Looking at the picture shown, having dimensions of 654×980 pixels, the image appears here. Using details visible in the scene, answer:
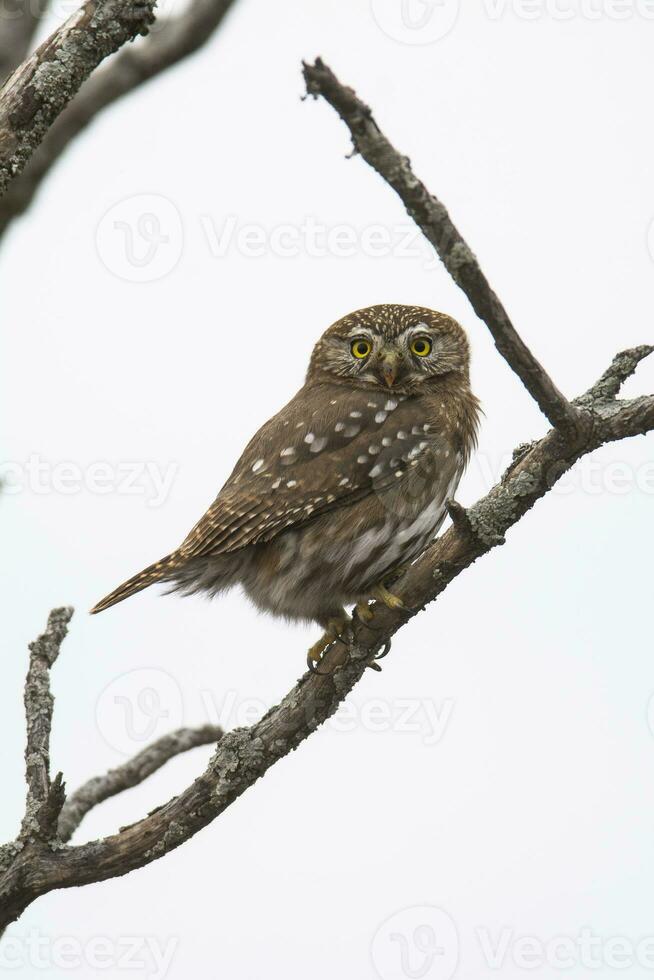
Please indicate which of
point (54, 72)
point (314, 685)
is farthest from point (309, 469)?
point (54, 72)

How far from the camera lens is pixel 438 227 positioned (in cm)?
338

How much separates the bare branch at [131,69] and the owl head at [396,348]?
1.81 meters

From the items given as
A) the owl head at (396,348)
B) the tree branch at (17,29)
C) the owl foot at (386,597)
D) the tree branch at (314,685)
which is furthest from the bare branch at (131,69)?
the tree branch at (314,685)

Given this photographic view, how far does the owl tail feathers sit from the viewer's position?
16.8 ft

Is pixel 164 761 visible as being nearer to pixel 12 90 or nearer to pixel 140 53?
pixel 12 90

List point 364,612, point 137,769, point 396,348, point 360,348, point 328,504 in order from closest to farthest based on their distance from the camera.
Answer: point 364,612 < point 137,769 < point 328,504 < point 396,348 < point 360,348

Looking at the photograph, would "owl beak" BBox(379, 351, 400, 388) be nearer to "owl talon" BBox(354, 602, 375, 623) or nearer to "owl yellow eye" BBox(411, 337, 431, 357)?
"owl yellow eye" BBox(411, 337, 431, 357)

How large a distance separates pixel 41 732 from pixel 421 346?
8.05 ft

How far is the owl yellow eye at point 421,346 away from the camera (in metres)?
5.82

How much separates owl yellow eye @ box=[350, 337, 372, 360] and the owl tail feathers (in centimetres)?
127

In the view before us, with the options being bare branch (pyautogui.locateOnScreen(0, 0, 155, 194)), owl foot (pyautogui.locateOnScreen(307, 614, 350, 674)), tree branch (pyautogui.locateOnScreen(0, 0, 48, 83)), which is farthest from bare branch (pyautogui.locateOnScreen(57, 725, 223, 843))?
tree branch (pyautogui.locateOnScreen(0, 0, 48, 83))

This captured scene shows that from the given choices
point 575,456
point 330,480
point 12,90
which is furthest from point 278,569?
point 12,90

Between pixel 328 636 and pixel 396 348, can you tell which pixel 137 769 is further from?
pixel 396 348

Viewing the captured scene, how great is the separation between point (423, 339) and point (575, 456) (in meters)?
1.89
